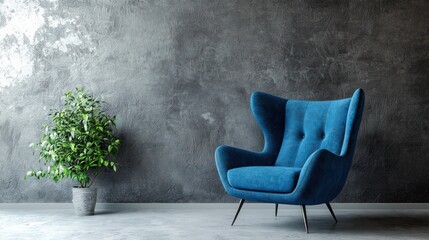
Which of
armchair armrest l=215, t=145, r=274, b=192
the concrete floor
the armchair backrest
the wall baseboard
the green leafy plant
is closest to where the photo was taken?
the concrete floor

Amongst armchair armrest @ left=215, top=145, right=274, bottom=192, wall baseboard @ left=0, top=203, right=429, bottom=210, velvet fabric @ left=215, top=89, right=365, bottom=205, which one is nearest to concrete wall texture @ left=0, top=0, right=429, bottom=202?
wall baseboard @ left=0, top=203, right=429, bottom=210

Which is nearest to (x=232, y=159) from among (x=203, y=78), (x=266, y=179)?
(x=266, y=179)

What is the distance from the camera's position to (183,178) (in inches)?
167

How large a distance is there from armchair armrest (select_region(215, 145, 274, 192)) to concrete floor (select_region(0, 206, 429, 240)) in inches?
14.5

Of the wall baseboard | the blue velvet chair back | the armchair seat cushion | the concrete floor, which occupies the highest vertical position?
the blue velvet chair back

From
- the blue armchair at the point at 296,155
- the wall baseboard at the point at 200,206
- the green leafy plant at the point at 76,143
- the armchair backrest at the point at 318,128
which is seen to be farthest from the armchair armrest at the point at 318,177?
the green leafy plant at the point at 76,143

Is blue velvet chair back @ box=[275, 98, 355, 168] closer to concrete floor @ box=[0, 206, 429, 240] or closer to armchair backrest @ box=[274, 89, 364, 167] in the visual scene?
armchair backrest @ box=[274, 89, 364, 167]

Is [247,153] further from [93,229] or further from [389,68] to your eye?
[389,68]

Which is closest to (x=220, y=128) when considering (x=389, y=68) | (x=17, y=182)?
(x=389, y=68)

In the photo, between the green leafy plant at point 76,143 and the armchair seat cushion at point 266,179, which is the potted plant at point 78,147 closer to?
the green leafy plant at point 76,143

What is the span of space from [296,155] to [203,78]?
3.81ft

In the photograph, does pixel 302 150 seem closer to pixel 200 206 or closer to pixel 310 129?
pixel 310 129

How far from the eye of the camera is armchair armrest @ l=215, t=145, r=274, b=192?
337cm

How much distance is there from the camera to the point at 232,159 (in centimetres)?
344
